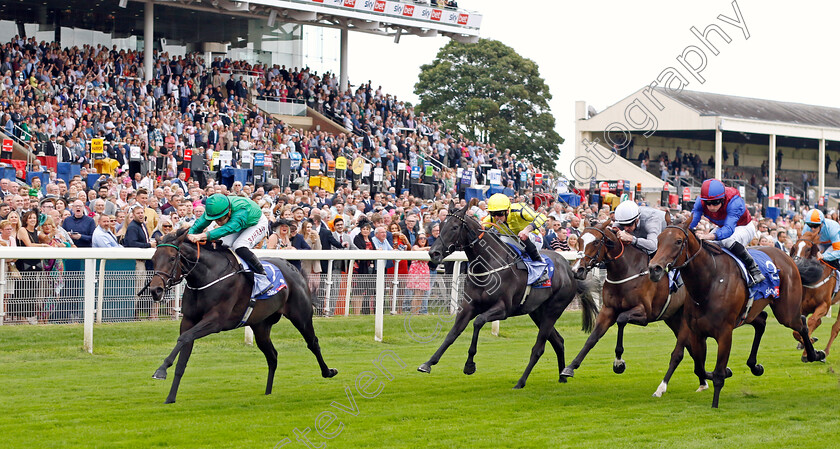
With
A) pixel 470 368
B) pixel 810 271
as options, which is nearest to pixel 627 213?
pixel 470 368

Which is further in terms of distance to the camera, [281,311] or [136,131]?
[136,131]

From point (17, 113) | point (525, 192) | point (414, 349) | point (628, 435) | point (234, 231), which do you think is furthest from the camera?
point (525, 192)

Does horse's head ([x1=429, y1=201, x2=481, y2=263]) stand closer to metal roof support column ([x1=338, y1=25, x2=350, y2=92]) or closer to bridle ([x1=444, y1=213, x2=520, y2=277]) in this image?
bridle ([x1=444, y1=213, x2=520, y2=277])

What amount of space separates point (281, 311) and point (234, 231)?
0.81m

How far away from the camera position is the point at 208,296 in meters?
6.92

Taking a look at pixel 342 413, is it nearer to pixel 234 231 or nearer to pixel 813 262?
pixel 234 231

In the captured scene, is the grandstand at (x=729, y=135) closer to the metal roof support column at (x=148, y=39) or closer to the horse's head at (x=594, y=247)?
the metal roof support column at (x=148, y=39)

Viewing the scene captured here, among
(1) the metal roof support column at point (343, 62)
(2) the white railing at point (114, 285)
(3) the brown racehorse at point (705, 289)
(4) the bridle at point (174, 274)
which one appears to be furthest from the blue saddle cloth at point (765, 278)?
(1) the metal roof support column at point (343, 62)

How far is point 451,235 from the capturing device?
7.60 metres

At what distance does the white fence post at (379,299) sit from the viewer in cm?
1045

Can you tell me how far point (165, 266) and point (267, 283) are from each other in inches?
35.0

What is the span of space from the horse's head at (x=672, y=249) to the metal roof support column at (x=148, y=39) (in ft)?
59.2

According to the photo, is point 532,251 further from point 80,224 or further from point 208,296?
point 80,224

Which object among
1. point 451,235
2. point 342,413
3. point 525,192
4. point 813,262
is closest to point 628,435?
point 342,413
